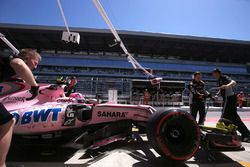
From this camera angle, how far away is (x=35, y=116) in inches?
123

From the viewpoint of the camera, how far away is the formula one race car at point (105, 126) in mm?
2889

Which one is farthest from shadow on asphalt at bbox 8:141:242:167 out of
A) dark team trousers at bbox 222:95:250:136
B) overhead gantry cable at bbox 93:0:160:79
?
overhead gantry cable at bbox 93:0:160:79

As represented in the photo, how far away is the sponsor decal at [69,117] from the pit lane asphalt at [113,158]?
0.34m

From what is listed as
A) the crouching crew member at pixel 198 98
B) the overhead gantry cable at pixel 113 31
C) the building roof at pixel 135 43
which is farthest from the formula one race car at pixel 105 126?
the building roof at pixel 135 43

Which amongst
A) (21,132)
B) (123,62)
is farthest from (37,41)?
(21,132)

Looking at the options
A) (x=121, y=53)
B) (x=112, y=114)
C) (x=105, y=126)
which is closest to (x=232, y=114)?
(x=112, y=114)

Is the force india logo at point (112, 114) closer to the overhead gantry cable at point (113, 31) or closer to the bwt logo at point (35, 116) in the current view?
the bwt logo at point (35, 116)

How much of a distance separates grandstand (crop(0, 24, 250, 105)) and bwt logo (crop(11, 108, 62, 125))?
98.8 feet

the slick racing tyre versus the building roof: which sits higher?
the building roof

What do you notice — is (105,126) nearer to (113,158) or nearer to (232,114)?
(113,158)

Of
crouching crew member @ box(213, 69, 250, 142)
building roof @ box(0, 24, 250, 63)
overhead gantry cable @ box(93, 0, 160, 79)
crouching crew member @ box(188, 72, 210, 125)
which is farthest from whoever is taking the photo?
building roof @ box(0, 24, 250, 63)

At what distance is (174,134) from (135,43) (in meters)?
35.2

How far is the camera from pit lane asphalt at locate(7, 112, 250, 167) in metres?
2.92

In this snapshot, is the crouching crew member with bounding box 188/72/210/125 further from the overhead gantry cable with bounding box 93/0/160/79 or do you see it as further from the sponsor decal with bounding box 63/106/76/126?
the sponsor decal with bounding box 63/106/76/126
